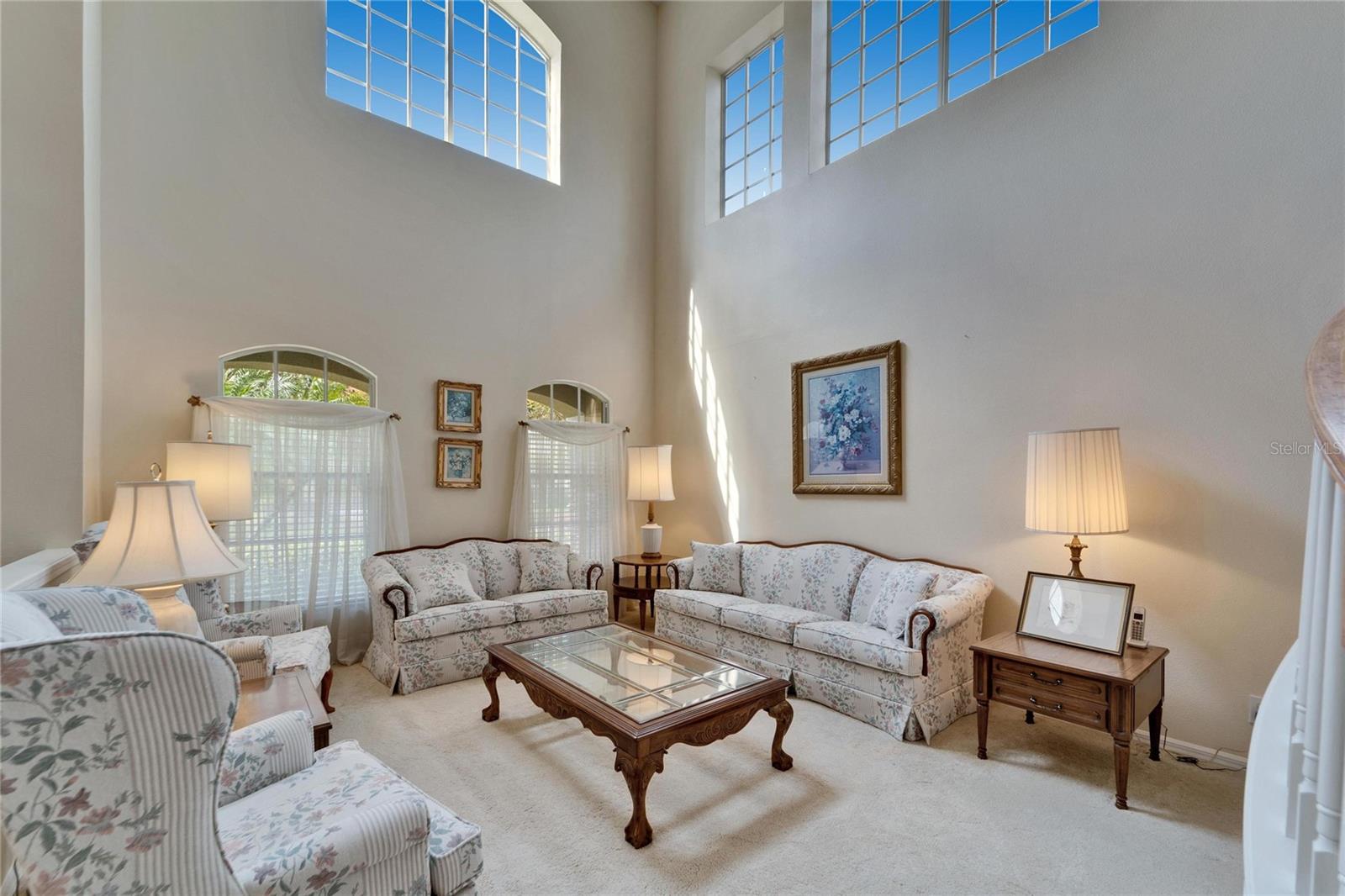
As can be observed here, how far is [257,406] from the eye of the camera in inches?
154

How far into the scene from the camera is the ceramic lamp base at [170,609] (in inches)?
79.5

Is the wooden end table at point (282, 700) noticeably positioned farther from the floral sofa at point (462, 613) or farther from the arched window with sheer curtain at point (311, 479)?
the arched window with sheer curtain at point (311, 479)

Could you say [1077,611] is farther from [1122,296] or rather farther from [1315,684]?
[1315,684]

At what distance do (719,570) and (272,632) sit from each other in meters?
2.95

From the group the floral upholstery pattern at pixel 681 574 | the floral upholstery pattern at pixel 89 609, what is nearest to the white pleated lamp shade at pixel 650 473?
the floral upholstery pattern at pixel 681 574

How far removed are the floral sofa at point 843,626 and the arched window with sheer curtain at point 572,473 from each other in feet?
3.52

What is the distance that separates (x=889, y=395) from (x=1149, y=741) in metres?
2.33

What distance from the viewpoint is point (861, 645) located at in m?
3.24

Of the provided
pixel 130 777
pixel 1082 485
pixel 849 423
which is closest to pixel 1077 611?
pixel 1082 485

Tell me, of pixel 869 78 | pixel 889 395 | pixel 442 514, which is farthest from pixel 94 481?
pixel 869 78

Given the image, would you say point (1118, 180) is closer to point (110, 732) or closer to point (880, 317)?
point (880, 317)

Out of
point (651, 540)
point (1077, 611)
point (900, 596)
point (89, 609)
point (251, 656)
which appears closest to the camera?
point (89, 609)

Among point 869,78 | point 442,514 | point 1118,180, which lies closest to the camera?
point 1118,180

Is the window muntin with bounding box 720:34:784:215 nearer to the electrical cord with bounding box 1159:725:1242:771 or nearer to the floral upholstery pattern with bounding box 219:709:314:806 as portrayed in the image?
the electrical cord with bounding box 1159:725:1242:771
